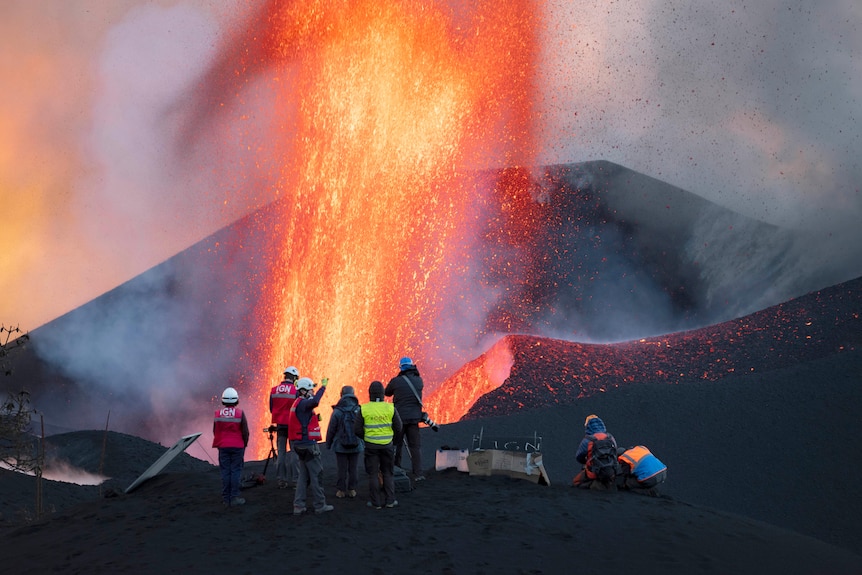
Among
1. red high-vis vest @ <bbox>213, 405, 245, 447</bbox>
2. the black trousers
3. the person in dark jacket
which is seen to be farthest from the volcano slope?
red high-vis vest @ <bbox>213, 405, 245, 447</bbox>

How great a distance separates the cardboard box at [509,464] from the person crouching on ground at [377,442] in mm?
2510

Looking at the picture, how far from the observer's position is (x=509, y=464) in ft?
43.2

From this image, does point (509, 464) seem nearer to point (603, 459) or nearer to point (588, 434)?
point (588, 434)

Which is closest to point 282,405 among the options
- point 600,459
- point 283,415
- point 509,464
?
point 283,415

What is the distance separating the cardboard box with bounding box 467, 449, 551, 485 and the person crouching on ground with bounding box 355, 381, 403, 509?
2.51 m

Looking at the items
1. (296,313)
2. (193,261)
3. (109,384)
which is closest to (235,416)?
(296,313)

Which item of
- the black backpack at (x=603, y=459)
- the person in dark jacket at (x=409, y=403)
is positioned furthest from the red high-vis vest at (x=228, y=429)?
the black backpack at (x=603, y=459)

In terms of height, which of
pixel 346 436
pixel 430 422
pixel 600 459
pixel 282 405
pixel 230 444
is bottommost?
pixel 600 459

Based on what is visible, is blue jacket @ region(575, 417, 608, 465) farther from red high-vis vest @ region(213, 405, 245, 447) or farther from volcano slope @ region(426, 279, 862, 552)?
red high-vis vest @ region(213, 405, 245, 447)

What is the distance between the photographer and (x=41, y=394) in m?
47.8

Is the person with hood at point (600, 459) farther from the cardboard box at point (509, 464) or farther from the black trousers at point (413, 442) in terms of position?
the black trousers at point (413, 442)

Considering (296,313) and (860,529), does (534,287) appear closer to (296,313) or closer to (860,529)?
(296,313)

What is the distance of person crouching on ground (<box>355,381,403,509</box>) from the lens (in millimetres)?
10898

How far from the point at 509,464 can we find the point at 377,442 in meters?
3.13
